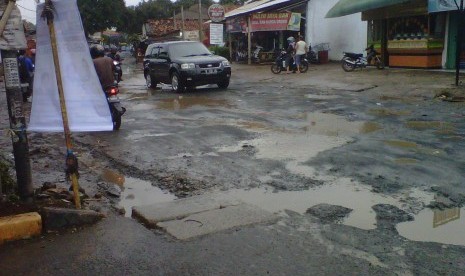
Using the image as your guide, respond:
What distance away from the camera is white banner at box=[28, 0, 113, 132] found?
5074 mm

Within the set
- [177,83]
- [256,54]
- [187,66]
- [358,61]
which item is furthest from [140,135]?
[256,54]

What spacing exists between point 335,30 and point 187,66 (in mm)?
12934

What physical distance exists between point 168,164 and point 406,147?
3721 mm

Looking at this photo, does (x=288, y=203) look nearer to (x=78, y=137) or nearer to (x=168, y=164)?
(x=168, y=164)

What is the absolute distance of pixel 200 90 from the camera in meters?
18.0

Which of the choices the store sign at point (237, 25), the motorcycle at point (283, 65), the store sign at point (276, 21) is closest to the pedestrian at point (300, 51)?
the motorcycle at point (283, 65)

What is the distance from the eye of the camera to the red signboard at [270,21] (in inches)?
1086

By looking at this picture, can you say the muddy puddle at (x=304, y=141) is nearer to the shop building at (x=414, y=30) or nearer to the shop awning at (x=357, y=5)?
the shop building at (x=414, y=30)

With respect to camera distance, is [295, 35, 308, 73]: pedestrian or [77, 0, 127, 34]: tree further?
[77, 0, 127, 34]: tree

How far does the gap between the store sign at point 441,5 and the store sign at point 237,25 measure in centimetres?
1376

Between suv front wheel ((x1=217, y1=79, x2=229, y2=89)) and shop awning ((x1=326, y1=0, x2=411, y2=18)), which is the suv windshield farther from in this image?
shop awning ((x1=326, y1=0, x2=411, y2=18))

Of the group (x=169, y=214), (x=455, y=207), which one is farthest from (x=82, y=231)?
(x=455, y=207)

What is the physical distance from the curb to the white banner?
103cm

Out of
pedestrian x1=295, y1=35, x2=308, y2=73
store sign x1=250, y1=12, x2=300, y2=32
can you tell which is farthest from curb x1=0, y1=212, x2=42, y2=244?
store sign x1=250, y1=12, x2=300, y2=32
